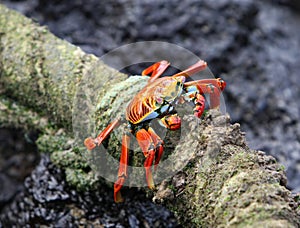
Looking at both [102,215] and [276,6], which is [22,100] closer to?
[102,215]

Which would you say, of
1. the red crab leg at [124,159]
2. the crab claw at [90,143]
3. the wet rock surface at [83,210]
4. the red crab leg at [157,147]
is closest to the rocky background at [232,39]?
the wet rock surface at [83,210]

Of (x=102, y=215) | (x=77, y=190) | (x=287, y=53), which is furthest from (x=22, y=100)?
(x=287, y=53)

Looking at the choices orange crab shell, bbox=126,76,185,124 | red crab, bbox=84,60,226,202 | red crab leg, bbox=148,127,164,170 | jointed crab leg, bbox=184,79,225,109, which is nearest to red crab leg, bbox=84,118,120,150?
red crab, bbox=84,60,226,202

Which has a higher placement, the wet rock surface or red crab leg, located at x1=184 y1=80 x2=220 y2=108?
red crab leg, located at x1=184 y1=80 x2=220 y2=108

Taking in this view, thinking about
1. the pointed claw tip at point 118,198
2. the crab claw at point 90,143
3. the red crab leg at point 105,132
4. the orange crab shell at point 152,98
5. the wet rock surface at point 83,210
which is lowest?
Result: the wet rock surface at point 83,210

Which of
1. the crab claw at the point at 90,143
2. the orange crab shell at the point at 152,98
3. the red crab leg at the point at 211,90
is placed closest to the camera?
the orange crab shell at the point at 152,98

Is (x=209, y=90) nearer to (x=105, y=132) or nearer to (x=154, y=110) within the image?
(x=154, y=110)

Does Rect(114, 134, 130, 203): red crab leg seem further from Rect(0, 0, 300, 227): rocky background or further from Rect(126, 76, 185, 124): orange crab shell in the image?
Rect(0, 0, 300, 227): rocky background

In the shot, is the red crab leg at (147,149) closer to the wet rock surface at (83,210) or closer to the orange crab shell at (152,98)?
the orange crab shell at (152,98)
